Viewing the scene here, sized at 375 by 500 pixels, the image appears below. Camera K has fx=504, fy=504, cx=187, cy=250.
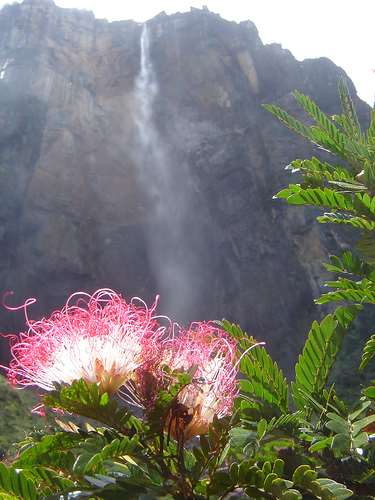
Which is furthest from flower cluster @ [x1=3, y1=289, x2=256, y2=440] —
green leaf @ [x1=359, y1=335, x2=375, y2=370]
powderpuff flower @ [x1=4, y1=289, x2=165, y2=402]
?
green leaf @ [x1=359, y1=335, x2=375, y2=370]

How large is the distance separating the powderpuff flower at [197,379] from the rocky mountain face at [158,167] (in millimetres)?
12047

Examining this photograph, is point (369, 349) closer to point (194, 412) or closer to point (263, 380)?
point (263, 380)

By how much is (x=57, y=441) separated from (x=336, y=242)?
12.9 meters

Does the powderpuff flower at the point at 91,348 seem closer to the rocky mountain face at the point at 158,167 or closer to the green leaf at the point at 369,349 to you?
the green leaf at the point at 369,349

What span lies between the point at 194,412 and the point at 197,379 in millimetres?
44

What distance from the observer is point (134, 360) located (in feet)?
2.18

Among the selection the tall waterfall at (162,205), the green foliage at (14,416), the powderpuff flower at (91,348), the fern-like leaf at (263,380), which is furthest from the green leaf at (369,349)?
the tall waterfall at (162,205)

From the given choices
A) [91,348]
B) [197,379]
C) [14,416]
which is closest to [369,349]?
[197,379]

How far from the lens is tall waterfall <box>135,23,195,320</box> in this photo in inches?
569

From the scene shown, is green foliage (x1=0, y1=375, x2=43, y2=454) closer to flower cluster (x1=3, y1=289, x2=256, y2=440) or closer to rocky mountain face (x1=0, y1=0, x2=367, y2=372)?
flower cluster (x1=3, y1=289, x2=256, y2=440)

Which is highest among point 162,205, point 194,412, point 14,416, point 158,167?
point 158,167

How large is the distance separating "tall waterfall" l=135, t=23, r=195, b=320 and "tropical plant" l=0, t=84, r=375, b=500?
13238mm

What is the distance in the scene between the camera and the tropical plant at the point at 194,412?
1.70ft

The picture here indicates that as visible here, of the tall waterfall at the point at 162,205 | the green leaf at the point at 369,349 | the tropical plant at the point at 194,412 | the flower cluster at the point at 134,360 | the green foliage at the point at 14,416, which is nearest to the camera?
the tropical plant at the point at 194,412
